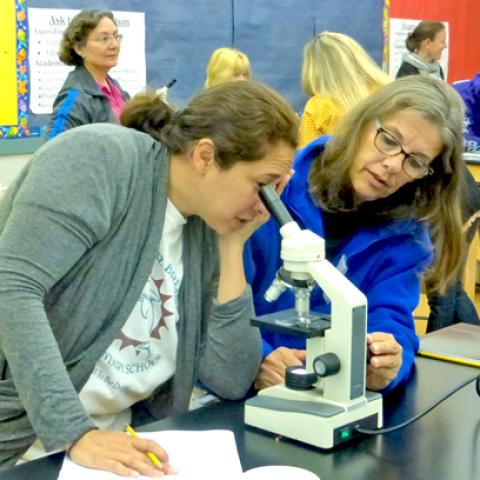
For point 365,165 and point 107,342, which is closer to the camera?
point 107,342

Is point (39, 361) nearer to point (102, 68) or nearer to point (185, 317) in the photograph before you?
point (185, 317)

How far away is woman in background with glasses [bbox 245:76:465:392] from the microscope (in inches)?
9.9

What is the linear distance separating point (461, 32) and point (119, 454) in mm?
6385

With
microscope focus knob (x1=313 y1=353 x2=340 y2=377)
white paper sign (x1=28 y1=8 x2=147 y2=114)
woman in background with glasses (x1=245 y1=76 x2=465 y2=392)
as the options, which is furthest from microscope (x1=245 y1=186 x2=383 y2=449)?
white paper sign (x1=28 y1=8 x2=147 y2=114)

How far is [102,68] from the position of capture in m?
3.63

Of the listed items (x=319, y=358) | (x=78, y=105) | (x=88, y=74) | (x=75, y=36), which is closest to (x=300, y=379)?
(x=319, y=358)

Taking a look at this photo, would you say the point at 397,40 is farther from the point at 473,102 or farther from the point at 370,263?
the point at 370,263

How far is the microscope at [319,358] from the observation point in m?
1.15

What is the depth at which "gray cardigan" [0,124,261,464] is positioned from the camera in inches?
45.1

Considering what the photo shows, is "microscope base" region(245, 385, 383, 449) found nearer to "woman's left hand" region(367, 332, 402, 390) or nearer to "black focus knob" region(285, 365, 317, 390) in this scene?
"black focus knob" region(285, 365, 317, 390)

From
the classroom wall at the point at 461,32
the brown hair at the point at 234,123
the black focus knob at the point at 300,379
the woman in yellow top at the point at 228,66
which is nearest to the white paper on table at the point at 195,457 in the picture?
the black focus knob at the point at 300,379

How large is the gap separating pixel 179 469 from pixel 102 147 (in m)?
0.50

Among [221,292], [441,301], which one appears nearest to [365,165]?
[221,292]

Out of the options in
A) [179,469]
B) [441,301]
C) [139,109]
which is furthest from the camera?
[441,301]
